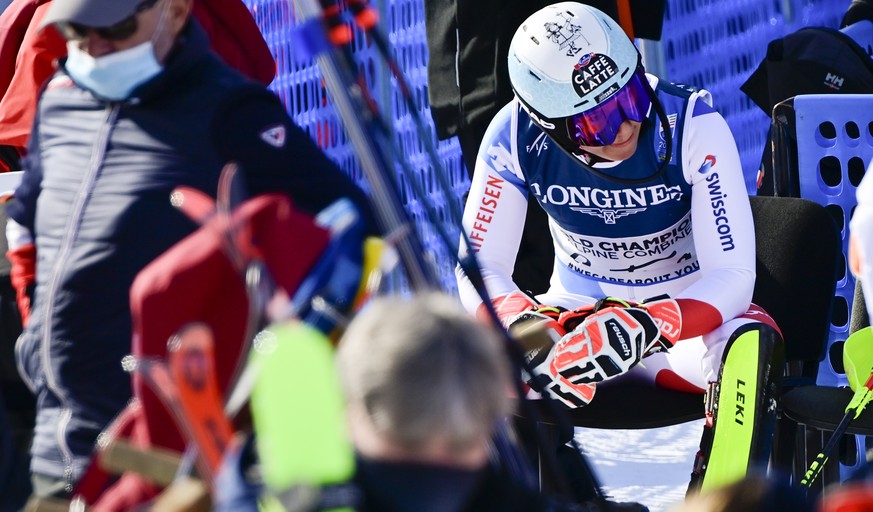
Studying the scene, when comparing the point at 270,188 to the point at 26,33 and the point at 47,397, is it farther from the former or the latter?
the point at 26,33

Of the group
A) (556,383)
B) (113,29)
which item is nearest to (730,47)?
(556,383)

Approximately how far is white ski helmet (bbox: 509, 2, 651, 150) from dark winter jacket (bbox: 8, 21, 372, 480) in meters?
1.33

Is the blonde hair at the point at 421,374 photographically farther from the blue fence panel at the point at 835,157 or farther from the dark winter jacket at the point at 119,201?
the blue fence panel at the point at 835,157

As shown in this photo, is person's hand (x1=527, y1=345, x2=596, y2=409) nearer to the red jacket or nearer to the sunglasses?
the red jacket

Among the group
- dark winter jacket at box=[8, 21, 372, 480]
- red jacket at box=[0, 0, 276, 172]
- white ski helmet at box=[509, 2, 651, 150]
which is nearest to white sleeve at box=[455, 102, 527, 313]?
white ski helmet at box=[509, 2, 651, 150]

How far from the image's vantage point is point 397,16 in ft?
22.9

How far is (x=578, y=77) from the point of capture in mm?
3965

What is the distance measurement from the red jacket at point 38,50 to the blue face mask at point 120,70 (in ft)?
4.92

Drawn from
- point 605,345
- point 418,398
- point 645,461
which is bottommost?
point 645,461

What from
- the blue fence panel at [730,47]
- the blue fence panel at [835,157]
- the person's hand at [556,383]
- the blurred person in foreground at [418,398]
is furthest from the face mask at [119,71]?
the blue fence panel at [730,47]

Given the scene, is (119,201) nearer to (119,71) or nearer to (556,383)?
(119,71)

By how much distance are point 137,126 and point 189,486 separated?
100 cm

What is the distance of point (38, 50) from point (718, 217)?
6.43 ft

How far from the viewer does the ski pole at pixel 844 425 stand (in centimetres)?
369
